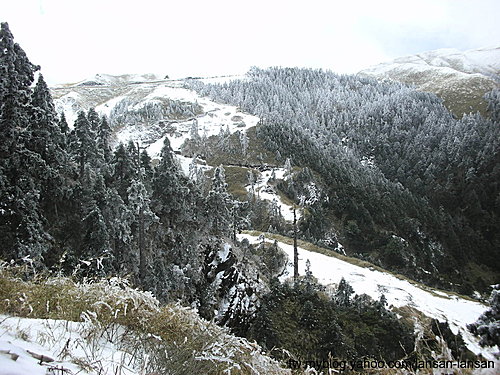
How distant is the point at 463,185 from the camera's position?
13888cm

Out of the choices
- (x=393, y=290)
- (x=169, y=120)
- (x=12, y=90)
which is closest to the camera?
(x=12, y=90)

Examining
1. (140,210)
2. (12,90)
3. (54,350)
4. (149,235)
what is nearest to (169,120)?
(149,235)

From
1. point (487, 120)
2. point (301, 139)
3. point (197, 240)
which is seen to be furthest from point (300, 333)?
point (487, 120)

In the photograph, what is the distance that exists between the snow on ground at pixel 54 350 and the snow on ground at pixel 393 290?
3957 cm

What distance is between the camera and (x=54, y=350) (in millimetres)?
2672

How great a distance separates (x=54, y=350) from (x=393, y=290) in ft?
147

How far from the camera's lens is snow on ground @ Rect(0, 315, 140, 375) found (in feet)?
6.26

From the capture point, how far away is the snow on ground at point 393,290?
3781 centimetres

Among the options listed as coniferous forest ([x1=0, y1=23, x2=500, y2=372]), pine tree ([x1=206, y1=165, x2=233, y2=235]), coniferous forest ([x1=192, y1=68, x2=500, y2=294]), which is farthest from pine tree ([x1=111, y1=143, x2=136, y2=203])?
coniferous forest ([x1=192, y1=68, x2=500, y2=294])

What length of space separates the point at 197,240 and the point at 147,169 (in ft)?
35.2

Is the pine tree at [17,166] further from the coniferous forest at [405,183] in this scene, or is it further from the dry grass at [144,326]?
the coniferous forest at [405,183]

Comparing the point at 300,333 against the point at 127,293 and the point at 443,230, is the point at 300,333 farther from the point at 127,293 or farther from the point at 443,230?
the point at 443,230

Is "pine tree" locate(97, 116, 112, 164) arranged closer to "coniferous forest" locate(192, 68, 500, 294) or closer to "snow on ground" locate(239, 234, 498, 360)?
"snow on ground" locate(239, 234, 498, 360)

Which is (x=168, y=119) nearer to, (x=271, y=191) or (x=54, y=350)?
(x=271, y=191)
